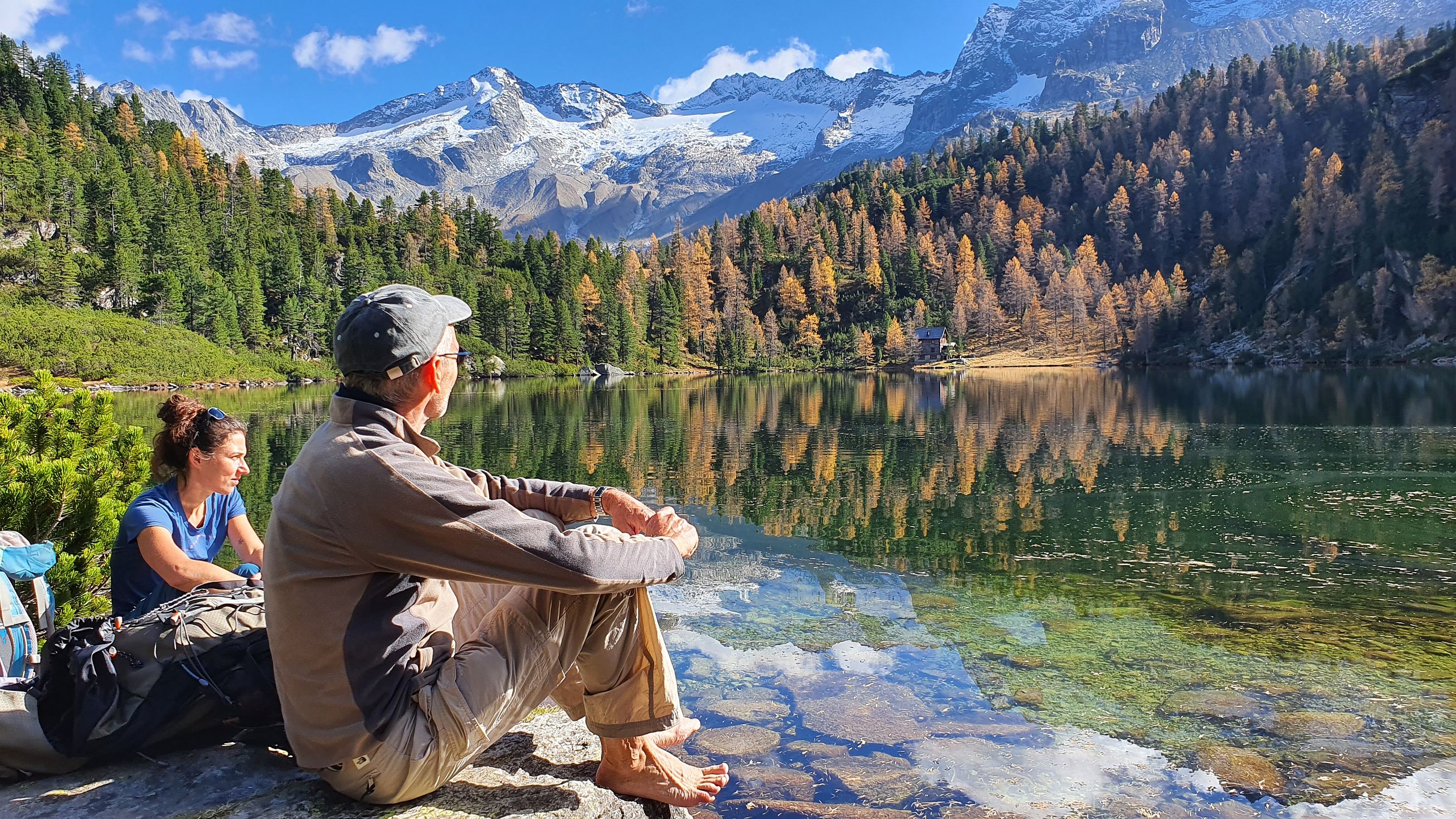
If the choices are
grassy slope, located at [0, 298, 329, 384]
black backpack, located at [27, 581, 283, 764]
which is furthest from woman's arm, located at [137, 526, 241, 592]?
grassy slope, located at [0, 298, 329, 384]

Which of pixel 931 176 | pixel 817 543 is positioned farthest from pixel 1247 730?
pixel 931 176

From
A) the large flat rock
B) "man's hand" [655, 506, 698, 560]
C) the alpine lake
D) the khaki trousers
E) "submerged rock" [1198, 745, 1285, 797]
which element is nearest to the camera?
the khaki trousers

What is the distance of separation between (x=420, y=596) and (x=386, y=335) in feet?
3.46

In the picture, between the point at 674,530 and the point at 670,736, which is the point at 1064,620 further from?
the point at 674,530

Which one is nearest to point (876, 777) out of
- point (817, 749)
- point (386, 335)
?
point (817, 749)

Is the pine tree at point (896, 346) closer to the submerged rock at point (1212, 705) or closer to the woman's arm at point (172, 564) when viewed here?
the submerged rock at point (1212, 705)

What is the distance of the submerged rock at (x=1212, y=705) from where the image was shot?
664cm

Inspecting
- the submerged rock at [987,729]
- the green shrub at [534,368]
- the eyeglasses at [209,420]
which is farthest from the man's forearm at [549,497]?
the green shrub at [534,368]

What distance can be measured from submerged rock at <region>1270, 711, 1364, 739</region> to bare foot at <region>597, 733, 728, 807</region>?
5009 mm

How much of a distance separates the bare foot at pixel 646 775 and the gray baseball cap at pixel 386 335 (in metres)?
1.95

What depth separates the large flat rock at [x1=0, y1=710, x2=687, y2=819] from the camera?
334 centimetres

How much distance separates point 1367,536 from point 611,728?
579 inches

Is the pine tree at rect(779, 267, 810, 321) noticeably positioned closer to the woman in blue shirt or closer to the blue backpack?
the woman in blue shirt

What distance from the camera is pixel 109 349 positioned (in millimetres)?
70375
